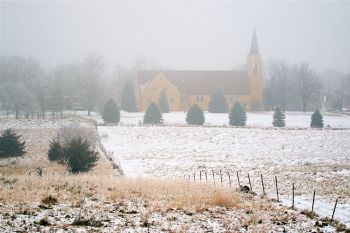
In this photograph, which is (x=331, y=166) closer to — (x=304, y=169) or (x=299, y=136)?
(x=304, y=169)

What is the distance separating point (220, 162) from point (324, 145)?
1445cm

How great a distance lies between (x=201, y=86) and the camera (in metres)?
95.6

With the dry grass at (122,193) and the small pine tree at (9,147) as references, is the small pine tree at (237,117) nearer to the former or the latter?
the small pine tree at (9,147)

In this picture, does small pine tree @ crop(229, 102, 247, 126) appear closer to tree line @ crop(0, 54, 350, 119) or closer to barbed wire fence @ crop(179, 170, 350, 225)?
tree line @ crop(0, 54, 350, 119)

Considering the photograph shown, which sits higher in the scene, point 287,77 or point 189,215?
point 287,77

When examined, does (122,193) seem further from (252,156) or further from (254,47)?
(254,47)

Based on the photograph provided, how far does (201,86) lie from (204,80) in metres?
2.63

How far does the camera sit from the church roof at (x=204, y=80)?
94438 millimetres

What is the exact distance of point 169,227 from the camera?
962 cm

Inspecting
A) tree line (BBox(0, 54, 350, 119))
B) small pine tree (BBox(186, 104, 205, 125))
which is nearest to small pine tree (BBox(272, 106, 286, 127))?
small pine tree (BBox(186, 104, 205, 125))

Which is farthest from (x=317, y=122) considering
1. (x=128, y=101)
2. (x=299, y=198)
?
(x=299, y=198)

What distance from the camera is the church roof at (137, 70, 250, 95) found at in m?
94.4

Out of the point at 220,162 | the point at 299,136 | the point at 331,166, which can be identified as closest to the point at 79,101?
the point at 299,136

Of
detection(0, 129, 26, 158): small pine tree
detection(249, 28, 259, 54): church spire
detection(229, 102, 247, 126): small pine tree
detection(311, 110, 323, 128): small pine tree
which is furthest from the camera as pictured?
detection(249, 28, 259, 54): church spire
